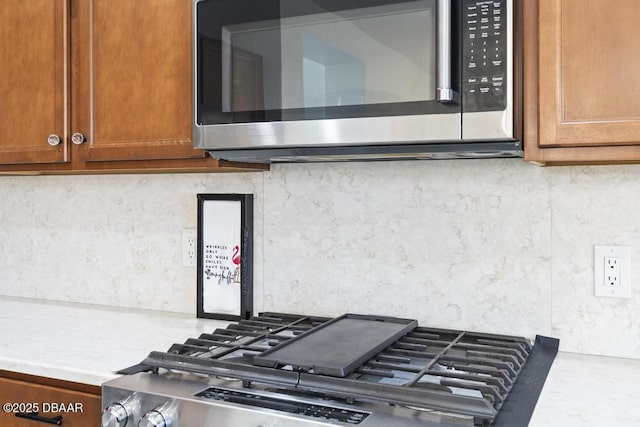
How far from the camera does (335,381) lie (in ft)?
3.76

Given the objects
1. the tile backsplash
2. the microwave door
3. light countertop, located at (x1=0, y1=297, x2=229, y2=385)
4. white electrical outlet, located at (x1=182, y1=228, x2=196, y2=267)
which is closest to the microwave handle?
the microwave door

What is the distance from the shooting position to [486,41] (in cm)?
124

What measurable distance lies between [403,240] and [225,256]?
55 centimetres

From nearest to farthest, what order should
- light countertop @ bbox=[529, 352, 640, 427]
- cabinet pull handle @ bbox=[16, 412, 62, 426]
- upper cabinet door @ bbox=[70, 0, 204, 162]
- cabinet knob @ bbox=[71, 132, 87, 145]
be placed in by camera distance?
1. light countertop @ bbox=[529, 352, 640, 427]
2. cabinet pull handle @ bbox=[16, 412, 62, 426]
3. upper cabinet door @ bbox=[70, 0, 204, 162]
4. cabinet knob @ bbox=[71, 132, 87, 145]

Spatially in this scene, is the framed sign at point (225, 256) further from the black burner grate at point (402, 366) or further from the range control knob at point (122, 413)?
the range control knob at point (122, 413)

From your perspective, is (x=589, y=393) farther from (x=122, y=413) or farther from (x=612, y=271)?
(x=122, y=413)

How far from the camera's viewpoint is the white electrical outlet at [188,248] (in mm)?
1977

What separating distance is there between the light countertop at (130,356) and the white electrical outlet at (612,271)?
16 cm

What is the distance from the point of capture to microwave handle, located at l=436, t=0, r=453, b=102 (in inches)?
48.4

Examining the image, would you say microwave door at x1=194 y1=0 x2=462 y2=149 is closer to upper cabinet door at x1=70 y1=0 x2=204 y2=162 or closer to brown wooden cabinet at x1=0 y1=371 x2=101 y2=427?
upper cabinet door at x1=70 y1=0 x2=204 y2=162

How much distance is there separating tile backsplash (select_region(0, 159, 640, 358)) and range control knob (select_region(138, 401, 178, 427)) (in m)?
0.68

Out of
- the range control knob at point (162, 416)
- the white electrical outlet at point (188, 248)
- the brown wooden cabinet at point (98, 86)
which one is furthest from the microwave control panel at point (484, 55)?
the white electrical outlet at point (188, 248)

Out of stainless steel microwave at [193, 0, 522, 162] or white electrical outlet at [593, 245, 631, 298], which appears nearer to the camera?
stainless steel microwave at [193, 0, 522, 162]

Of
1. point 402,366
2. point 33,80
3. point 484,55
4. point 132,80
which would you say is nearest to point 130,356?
point 402,366
